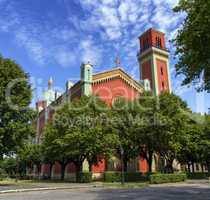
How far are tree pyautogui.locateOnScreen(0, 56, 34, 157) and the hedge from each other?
12.3 meters

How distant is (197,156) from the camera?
4453 centimetres

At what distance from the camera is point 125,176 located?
38312 mm

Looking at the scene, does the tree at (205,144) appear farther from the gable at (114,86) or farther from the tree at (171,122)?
the gable at (114,86)

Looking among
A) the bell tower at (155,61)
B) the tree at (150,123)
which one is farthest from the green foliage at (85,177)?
the bell tower at (155,61)

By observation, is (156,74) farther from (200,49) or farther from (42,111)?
(200,49)

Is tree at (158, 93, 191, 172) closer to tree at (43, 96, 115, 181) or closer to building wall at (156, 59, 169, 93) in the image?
tree at (43, 96, 115, 181)

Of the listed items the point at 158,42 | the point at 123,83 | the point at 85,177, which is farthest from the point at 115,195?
the point at 158,42

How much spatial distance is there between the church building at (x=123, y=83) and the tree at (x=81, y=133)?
424 centimetres

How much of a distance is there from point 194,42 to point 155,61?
166 feet

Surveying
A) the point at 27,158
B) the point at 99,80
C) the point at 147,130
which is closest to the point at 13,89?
the point at 147,130

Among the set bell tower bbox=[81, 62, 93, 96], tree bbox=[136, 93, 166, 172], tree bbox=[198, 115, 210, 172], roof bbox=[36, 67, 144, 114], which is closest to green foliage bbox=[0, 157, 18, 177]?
roof bbox=[36, 67, 144, 114]

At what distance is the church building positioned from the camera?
1908 inches

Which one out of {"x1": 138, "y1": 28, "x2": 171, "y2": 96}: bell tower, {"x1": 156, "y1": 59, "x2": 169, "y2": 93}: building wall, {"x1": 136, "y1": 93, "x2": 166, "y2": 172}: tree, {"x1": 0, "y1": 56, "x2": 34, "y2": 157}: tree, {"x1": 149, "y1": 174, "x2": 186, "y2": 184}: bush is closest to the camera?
{"x1": 0, "y1": 56, "x2": 34, "y2": 157}: tree

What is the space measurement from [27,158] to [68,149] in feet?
98.7
